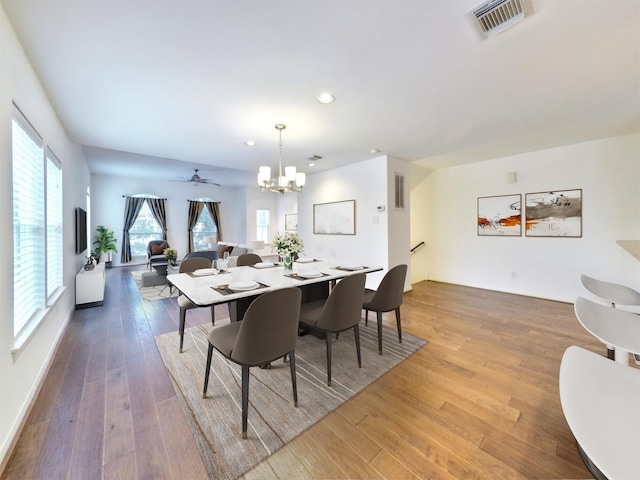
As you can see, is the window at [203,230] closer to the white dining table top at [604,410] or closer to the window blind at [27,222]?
the window blind at [27,222]

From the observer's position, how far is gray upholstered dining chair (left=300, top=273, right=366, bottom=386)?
2.10 meters

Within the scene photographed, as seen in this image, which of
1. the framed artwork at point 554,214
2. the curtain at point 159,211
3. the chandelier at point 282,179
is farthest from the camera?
the curtain at point 159,211

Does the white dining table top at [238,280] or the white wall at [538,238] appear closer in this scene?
the white dining table top at [238,280]

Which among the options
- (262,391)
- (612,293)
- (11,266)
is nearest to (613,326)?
(612,293)

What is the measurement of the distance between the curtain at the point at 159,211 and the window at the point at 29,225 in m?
6.12

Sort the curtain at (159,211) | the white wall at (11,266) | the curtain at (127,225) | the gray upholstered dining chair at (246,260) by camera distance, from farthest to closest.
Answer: the curtain at (159,211), the curtain at (127,225), the gray upholstered dining chair at (246,260), the white wall at (11,266)

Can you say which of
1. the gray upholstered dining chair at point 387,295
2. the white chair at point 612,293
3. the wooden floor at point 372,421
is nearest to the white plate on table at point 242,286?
the wooden floor at point 372,421

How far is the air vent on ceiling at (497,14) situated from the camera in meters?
1.46

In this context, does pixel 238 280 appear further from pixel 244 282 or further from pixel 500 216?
pixel 500 216

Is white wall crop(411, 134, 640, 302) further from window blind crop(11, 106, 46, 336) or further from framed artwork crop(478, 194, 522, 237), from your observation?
window blind crop(11, 106, 46, 336)

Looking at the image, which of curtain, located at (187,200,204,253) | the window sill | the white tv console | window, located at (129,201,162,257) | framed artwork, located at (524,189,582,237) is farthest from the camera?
curtain, located at (187,200,204,253)

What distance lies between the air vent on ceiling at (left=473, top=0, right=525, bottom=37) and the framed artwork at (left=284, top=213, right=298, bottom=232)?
7951 mm

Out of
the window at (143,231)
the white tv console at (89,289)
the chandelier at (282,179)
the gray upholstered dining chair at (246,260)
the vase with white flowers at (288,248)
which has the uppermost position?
the chandelier at (282,179)

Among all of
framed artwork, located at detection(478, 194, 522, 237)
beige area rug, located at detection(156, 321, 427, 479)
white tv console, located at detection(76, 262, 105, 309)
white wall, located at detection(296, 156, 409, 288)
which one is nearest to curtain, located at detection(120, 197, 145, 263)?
white tv console, located at detection(76, 262, 105, 309)
